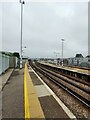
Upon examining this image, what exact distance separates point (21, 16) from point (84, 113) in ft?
116

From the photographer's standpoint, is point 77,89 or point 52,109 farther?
point 77,89

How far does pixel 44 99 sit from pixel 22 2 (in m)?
32.6

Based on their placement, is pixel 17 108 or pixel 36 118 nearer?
pixel 36 118

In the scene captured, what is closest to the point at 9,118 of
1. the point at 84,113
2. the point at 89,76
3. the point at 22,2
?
the point at 84,113

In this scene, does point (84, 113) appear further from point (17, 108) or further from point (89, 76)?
point (89, 76)

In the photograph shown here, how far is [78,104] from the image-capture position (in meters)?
10.1

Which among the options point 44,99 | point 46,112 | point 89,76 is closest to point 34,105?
point 46,112

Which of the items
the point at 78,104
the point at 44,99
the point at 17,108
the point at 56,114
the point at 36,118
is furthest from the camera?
the point at 44,99

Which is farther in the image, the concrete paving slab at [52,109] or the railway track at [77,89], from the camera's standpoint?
the railway track at [77,89]

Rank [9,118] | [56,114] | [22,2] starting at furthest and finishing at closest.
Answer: [22,2] < [56,114] < [9,118]

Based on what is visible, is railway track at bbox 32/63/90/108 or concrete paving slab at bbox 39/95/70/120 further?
railway track at bbox 32/63/90/108

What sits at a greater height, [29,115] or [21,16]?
[21,16]

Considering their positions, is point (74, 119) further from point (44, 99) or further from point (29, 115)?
point (44, 99)

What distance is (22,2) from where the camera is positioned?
40.5m
